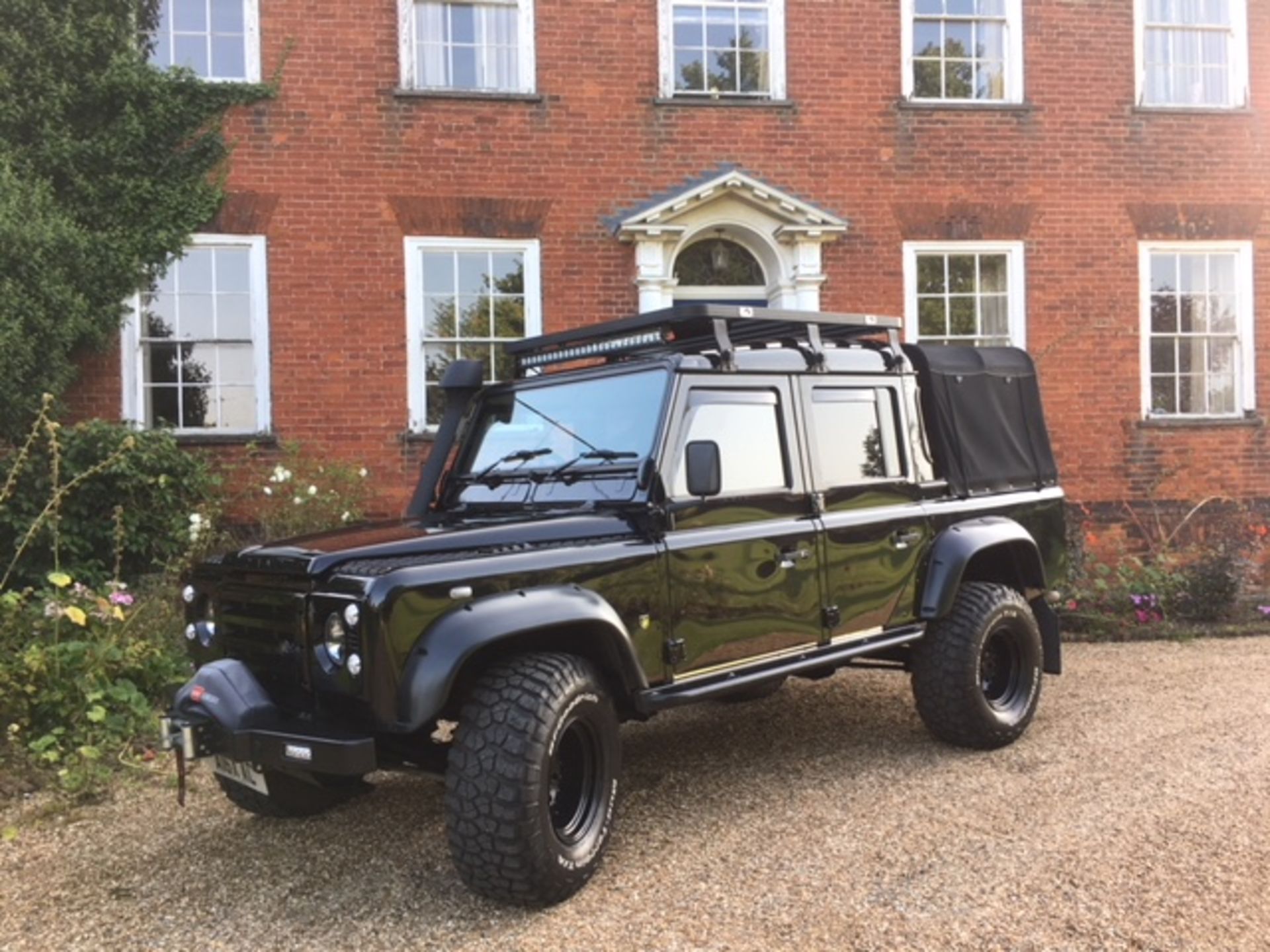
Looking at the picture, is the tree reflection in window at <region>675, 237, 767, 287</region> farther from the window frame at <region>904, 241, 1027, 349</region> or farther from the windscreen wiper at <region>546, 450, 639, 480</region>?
the windscreen wiper at <region>546, 450, 639, 480</region>

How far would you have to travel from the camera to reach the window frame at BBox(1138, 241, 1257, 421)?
10805 millimetres

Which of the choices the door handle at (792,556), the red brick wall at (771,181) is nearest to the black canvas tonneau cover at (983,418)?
the door handle at (792,556)

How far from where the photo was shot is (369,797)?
4.62m

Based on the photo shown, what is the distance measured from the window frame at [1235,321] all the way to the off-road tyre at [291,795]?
30.5ft

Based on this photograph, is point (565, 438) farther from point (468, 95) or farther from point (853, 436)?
point (468, 95)

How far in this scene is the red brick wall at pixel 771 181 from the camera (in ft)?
31.3

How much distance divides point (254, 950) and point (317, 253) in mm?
7408

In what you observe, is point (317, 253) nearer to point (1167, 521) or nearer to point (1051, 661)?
point (1051, 661)

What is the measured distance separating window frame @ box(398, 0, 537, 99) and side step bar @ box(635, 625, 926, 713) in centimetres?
697

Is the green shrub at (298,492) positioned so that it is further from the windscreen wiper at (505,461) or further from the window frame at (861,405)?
the window frame at (861,405)

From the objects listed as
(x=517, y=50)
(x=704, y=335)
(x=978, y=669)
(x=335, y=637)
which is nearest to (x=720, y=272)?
(x=517, y=50)

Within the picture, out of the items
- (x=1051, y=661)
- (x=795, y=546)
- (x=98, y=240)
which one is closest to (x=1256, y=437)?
(x=1051, y=661)

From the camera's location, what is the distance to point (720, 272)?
1049cm

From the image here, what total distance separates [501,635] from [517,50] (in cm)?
811
